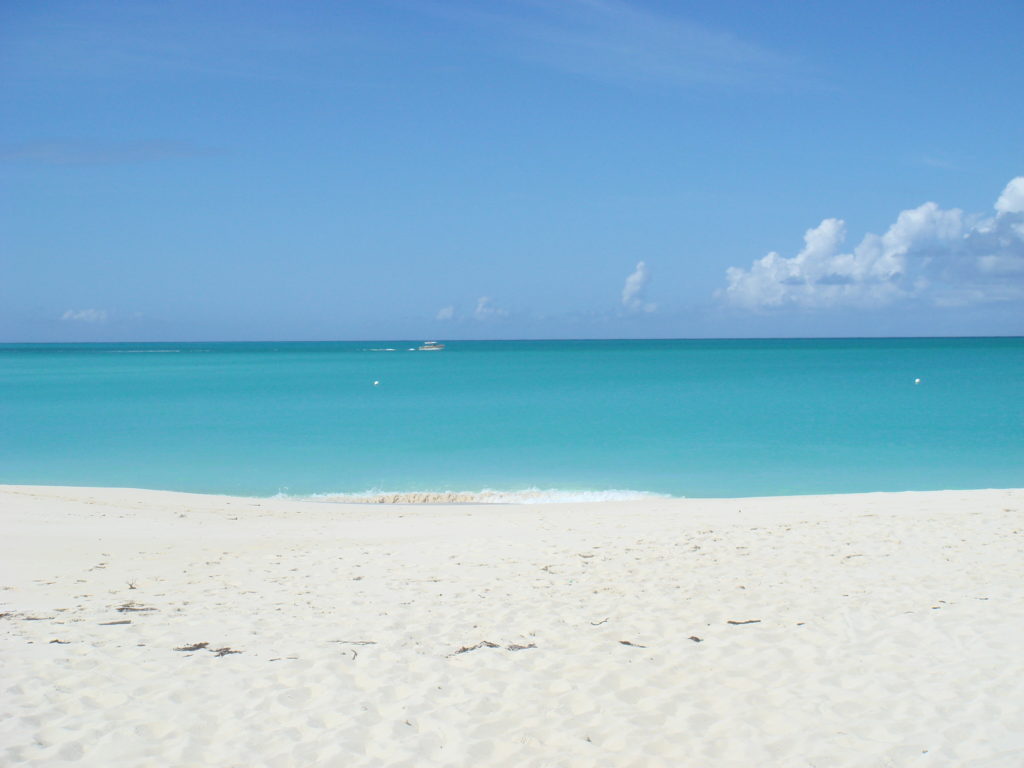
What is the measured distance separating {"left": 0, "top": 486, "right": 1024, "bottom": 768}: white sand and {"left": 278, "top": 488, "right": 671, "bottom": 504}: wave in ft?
21.6

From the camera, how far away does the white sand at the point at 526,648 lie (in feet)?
16.0

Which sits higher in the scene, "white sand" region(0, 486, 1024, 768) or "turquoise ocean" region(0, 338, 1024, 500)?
"white sand" region(0, 486, 1024, 768)

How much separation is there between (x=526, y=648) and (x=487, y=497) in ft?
40.2

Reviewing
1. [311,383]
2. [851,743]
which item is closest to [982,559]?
[851,743]

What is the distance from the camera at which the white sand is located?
191 inches

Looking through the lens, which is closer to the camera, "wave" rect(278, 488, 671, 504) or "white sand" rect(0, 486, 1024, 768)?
"white sand" rect(0, 486, 1024, 768)

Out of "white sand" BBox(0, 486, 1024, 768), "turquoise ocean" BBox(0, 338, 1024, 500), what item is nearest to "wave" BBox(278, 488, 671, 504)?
"turquoise ocean" BBox(0, 338, 1024, 500)

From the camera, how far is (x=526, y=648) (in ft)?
21.4

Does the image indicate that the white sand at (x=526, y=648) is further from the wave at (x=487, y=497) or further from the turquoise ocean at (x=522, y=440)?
the turquoise ocean at (x=522, y=440)

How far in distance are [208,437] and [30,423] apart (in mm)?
10332

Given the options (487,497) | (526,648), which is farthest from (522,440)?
(526,648)

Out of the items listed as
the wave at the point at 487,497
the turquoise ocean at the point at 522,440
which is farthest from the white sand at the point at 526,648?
the turquoise ocean at the point at 522,440

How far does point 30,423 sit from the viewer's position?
115 feet

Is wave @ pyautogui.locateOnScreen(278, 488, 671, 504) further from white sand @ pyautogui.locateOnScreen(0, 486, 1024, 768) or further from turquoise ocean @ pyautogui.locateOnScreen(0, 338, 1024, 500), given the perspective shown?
white sand @ pyautogui.locateOnScreen(0, 486, 1024, 768)
